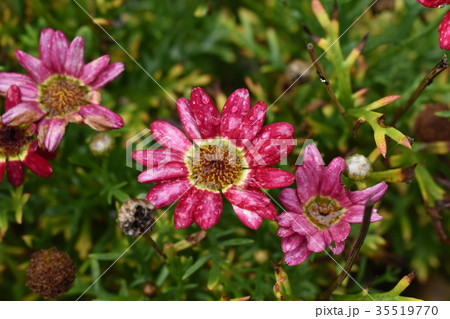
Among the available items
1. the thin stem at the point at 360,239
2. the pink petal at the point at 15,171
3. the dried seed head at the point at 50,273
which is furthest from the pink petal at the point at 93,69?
the thin stem at the point at 360,239

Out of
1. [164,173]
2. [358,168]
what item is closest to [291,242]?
[358,168]

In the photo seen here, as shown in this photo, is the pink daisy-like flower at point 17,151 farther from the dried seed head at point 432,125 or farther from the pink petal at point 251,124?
the dried seed head at point 432,125

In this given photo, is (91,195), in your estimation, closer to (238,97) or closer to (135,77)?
(135,77)

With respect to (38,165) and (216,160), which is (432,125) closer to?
(216,160)

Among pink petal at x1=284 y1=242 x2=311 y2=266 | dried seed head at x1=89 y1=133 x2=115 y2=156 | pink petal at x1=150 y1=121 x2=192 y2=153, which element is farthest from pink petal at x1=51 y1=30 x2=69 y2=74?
pink petal at x1=284 y1=242 x2=311 y2=266

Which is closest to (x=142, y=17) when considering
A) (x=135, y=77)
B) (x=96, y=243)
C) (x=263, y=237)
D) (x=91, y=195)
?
(x=135, y=77)
